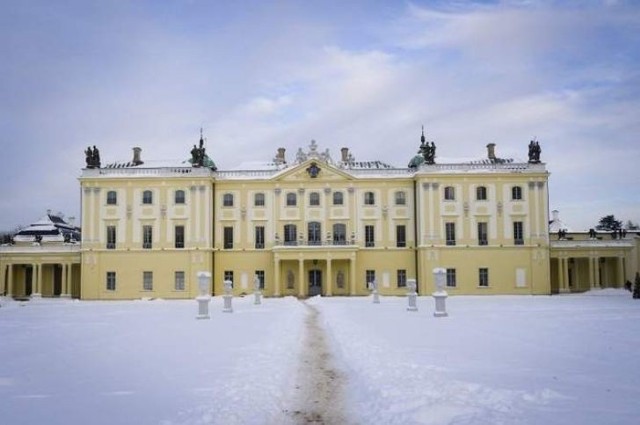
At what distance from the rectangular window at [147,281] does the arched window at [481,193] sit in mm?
27612

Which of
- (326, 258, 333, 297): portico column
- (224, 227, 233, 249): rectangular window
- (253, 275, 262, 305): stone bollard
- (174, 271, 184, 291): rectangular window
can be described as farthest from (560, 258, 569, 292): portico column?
(174, 271, 184, 291): rectangular window

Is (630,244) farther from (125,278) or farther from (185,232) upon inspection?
(125,278)

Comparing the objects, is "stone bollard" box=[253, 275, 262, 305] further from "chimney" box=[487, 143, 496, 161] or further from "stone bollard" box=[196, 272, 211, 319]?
"chimney" box=[487, 143, 496, 161]

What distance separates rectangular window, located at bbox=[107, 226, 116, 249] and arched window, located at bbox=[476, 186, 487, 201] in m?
30.1

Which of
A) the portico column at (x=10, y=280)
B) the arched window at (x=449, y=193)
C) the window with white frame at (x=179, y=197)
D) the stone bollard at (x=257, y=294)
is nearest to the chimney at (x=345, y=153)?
the arched window at (x=449, y=193)

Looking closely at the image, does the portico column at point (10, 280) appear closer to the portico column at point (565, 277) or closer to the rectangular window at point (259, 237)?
the rectangular window at point (259, 237)

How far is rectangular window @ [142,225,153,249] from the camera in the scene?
167 ft

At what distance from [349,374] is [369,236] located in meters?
39.2

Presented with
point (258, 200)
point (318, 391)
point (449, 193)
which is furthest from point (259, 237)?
point (318, 391)

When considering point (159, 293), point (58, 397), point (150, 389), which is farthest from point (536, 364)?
point (159, 293)

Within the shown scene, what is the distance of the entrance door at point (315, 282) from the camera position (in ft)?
167

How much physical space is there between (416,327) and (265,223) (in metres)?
32.6

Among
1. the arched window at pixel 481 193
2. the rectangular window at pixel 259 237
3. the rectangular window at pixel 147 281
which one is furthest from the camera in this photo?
the rectangular window at pixel 259 237

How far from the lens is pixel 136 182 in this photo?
5106 cm
